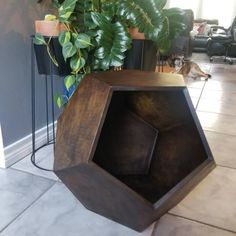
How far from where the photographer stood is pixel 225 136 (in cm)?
185

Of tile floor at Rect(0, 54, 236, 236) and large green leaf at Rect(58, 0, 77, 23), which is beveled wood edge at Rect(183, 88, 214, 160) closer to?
tile floor at Rect(0, 54, 236, 236)

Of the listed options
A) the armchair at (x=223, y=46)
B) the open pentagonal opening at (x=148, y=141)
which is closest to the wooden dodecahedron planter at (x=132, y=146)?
the open pentagonal opening at (x=148, y=141)

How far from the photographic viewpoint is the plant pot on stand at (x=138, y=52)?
1234 millimetres

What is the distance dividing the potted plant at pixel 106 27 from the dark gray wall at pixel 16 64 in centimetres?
20

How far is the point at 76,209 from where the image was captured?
43.6 inches

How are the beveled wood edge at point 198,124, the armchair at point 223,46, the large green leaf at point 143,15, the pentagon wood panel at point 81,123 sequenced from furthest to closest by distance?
1. the armchair at point 223,46
2. the large green leaf at point 143,15
3. the beveled wood edge at point 198,124
4. the pentagon wood panel at point 81,123

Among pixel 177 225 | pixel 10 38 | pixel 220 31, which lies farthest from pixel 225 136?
pixel 220 31

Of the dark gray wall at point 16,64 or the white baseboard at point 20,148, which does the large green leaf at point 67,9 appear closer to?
the dark gray wall at point 16,64

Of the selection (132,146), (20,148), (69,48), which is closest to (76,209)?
(132,146)

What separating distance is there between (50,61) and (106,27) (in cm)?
34

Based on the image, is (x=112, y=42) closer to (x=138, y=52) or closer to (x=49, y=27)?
(x=138, y=52)

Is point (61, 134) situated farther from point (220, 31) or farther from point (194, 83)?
point (220, 31)

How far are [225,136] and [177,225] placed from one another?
3.26 ft

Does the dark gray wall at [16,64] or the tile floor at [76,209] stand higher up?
the dark gray wall at [16,64]
